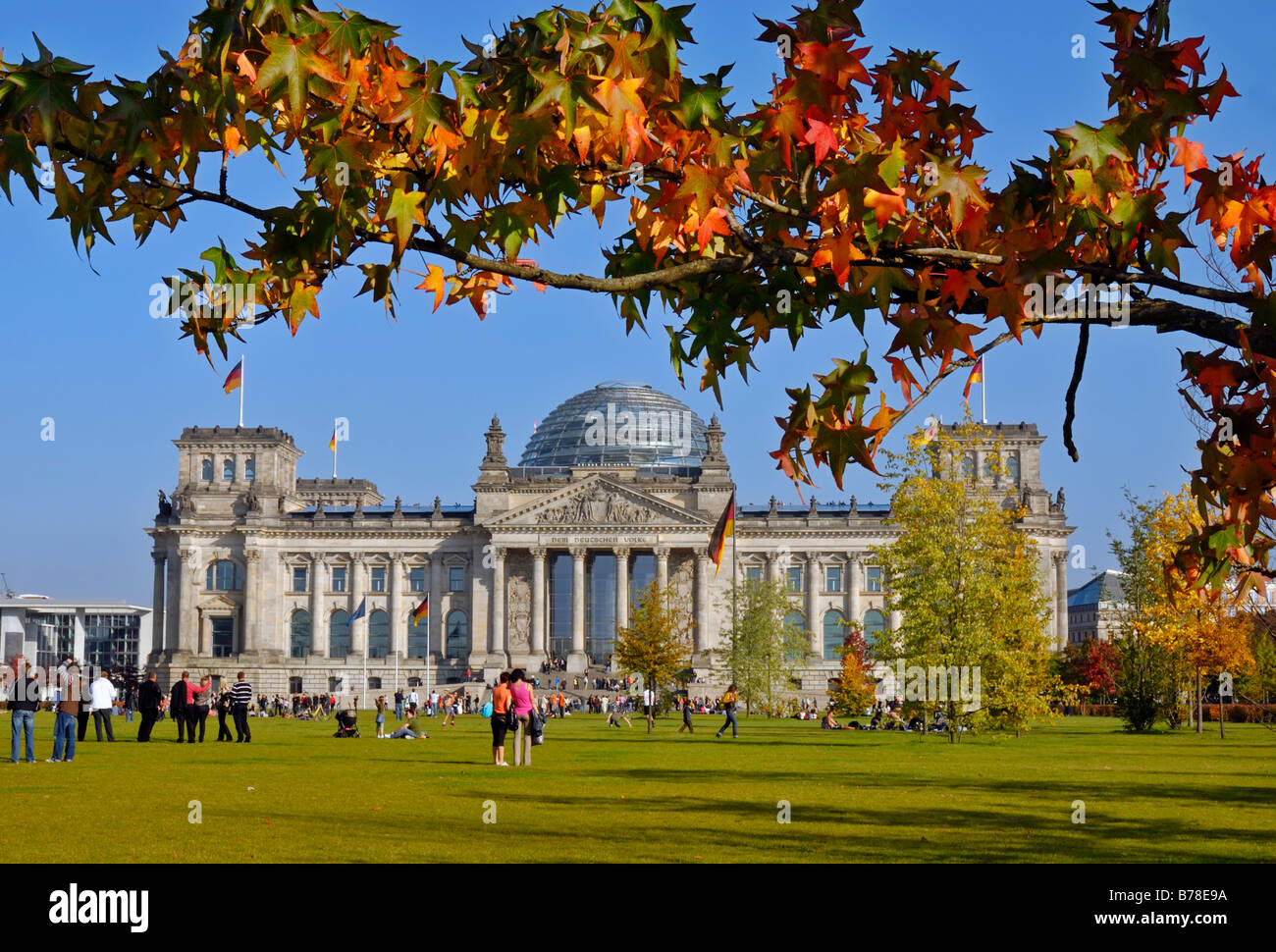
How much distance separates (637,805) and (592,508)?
101946mm

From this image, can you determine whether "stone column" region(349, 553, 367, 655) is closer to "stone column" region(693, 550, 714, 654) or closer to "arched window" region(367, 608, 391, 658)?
"arched window" region(367, 608, 391, 658)

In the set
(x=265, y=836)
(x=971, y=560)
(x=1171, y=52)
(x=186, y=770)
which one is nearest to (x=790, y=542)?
(x=971, y=560)

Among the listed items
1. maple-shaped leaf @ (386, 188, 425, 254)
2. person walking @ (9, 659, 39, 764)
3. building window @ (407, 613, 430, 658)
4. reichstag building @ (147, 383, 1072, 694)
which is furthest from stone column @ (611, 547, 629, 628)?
maple-shaped leaf @ (386, 188, 425, 254)

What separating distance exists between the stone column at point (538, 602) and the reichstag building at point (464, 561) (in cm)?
13

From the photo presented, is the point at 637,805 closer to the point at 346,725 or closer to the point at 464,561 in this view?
the point at 346,725

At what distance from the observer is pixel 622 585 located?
12050 centimetres

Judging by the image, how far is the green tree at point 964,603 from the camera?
1629 inches

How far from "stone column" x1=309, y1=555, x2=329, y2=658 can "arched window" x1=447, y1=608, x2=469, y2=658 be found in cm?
1065

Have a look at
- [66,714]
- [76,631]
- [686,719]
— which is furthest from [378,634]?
[66,714]

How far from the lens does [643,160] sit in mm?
6570

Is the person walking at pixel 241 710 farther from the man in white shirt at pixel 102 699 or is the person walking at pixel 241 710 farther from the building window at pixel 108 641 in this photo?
the building window at pixel 108 641

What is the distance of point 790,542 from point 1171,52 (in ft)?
388

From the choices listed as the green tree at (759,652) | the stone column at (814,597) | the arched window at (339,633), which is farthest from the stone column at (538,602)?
the green tree at (759,652)

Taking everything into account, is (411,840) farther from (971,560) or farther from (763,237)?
(971,560)
